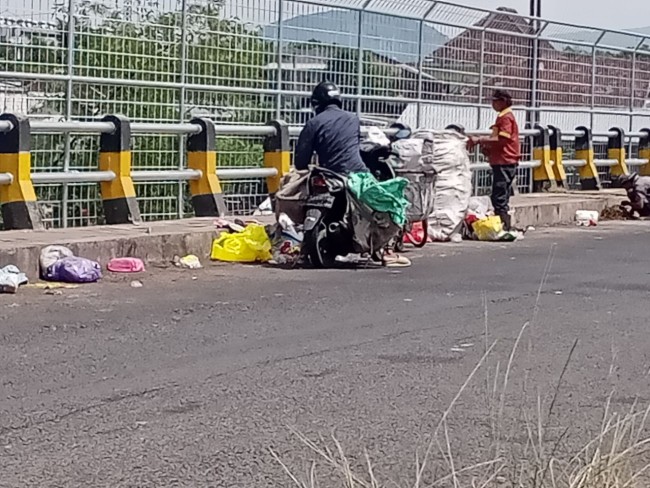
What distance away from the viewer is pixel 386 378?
672 centimetres

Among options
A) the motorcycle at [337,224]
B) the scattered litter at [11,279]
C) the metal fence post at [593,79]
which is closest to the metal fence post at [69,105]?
the scattered litter at [11,279]

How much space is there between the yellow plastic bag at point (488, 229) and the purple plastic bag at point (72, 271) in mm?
5809

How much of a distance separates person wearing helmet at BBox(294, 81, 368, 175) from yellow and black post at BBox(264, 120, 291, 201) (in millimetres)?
2497

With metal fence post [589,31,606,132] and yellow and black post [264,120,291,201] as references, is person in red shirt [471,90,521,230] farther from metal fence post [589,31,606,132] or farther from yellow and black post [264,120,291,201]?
metal fence post [589,31,606,132]

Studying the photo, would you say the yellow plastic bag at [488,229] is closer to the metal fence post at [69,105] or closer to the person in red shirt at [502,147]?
the person in red shirt at [502,147]

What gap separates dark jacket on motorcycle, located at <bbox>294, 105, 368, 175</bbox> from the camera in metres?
11.8

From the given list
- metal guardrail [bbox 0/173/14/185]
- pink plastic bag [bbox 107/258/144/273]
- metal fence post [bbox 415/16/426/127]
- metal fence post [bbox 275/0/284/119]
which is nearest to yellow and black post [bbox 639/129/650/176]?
metal fence post [bbox 415/16/426/127]

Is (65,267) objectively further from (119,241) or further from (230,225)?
(230,225)

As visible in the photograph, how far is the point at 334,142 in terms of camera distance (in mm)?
11766

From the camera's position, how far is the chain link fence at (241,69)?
12461mm

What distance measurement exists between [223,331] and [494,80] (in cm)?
1161

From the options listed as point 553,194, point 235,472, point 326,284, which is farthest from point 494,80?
point 235,472

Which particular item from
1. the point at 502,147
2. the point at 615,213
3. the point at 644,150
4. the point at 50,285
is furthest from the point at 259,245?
the point at 644,150

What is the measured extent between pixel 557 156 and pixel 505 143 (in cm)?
494
